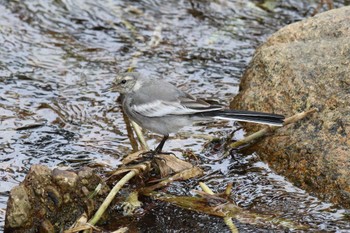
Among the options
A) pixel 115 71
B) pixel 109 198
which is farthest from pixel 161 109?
pixel 115 71

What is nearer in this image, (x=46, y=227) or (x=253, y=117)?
(x=46, y=227)

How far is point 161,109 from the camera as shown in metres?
6.64

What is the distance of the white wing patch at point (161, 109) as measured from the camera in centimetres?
659

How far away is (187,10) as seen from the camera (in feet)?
34.9

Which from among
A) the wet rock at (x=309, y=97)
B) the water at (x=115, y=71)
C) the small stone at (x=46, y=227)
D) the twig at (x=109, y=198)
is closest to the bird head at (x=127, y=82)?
the water at (x=115, y=71)

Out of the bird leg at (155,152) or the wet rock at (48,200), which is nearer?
the wet rock at (48,200)

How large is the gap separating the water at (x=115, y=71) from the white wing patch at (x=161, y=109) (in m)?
0.52

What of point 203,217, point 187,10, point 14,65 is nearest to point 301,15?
point 187,10

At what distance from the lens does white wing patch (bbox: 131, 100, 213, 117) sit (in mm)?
6586

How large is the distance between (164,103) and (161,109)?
0.25 feet

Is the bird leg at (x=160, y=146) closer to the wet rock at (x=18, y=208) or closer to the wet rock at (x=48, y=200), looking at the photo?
the wet rock at (x=48, y=200)

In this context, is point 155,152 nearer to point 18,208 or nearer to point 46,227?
point 46,227

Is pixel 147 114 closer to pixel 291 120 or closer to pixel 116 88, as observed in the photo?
pixel 116 88

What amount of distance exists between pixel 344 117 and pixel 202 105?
122cm
